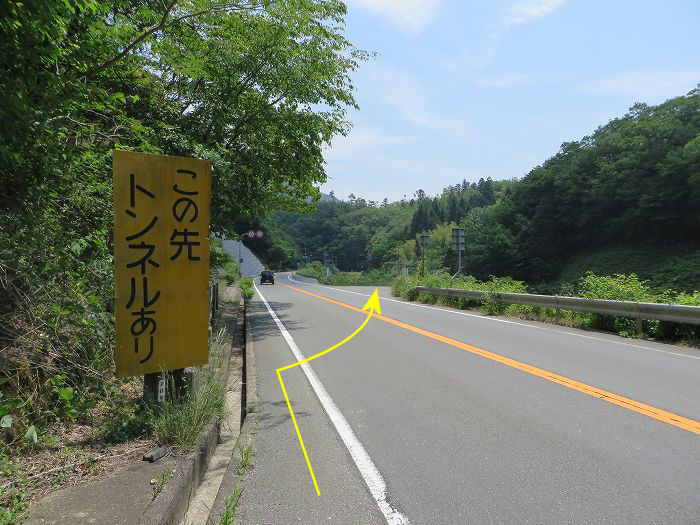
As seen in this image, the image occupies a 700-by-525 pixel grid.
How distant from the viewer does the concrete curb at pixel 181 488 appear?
3.06 meters

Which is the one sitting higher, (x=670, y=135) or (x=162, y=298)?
(x=670, y=135)

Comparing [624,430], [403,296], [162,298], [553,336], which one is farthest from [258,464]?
[403,296]

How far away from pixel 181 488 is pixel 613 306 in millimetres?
11441

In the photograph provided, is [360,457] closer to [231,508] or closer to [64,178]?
[231,508]

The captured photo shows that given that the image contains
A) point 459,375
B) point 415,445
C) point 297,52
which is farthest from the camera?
point 297,52

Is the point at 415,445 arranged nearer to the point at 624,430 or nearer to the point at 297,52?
the point at 624,430

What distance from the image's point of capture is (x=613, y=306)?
39.2 feet

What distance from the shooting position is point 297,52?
1446cm

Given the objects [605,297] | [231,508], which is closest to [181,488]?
[231,508]

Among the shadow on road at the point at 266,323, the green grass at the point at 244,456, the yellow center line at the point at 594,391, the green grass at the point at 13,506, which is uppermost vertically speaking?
the green grass at the point at 13,506

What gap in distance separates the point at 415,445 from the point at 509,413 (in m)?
1.45

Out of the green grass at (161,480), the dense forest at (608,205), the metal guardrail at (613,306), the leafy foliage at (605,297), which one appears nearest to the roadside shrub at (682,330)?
the leafy foliage at (605,297)

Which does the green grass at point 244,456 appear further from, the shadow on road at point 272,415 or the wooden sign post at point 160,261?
the wooden sign post at point 160,261

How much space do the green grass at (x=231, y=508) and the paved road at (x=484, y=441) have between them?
7 centimetres
